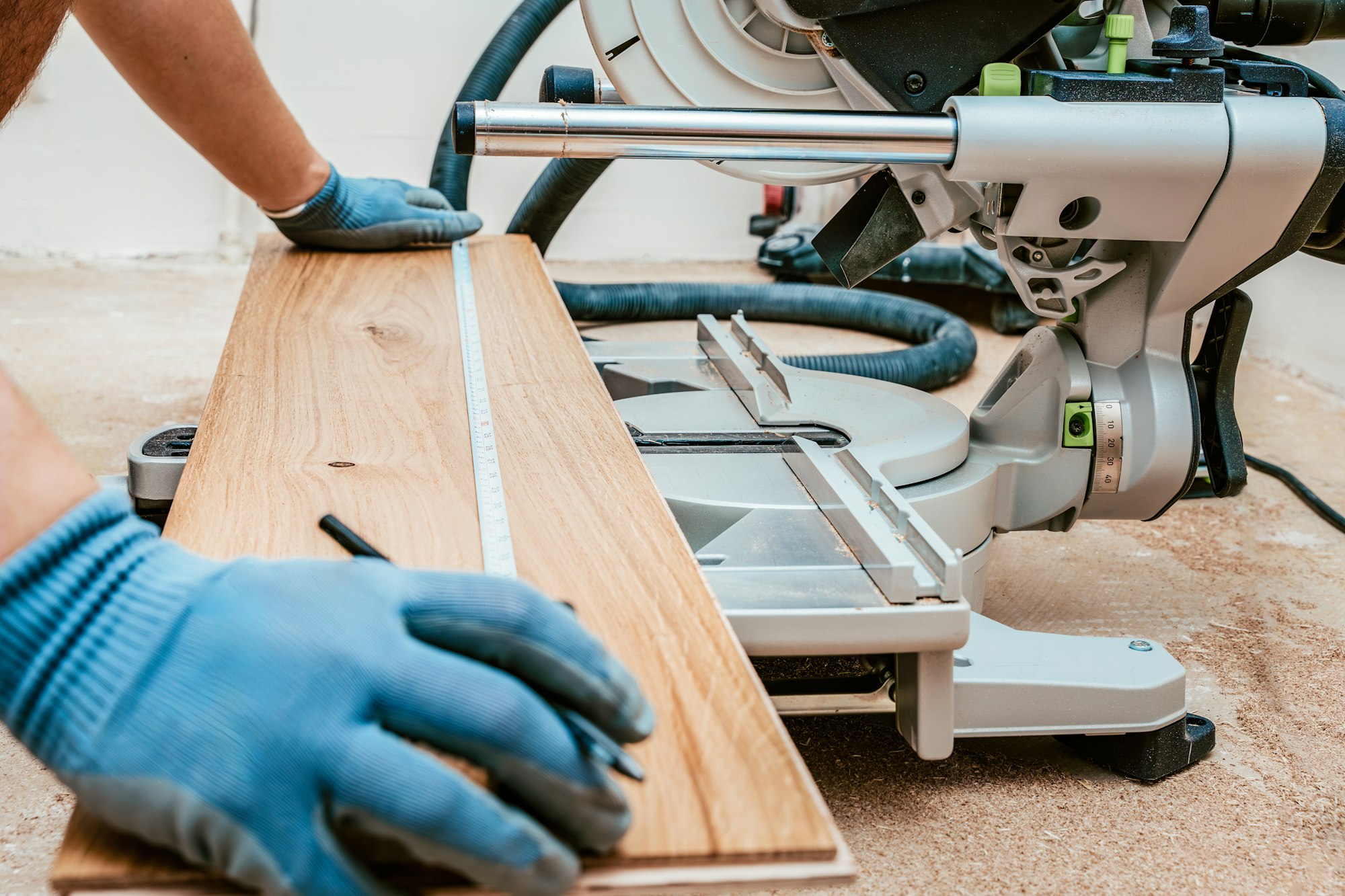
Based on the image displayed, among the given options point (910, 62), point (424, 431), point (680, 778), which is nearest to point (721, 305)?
point (910, 62)

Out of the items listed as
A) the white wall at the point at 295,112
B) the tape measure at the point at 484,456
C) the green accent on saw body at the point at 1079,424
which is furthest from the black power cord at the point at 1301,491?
the white wall at the point at 295,112

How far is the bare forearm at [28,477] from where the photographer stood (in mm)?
572

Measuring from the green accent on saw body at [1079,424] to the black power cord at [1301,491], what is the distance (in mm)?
812

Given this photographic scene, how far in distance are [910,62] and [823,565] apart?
1.83ft

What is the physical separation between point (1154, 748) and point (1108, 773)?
0.06m

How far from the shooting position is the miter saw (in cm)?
102

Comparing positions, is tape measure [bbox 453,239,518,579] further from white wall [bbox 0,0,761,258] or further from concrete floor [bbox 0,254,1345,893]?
white wall [bbox 0,0,761,258]

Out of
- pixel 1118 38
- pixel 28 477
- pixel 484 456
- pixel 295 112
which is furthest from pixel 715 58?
pixel 295 112

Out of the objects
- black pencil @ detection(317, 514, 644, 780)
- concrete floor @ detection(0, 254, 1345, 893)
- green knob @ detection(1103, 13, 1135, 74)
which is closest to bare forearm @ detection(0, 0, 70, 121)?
concrete floor @ detection(0, 254, 1345, 893)

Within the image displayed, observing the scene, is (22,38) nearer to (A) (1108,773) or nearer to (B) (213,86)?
(B) (213,86)

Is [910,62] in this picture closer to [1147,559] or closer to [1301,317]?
[1147,559]

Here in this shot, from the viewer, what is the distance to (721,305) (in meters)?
2.78

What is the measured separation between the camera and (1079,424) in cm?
130

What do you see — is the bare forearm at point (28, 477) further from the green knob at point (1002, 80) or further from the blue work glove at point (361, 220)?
the blue work glove at point (361, 220)
